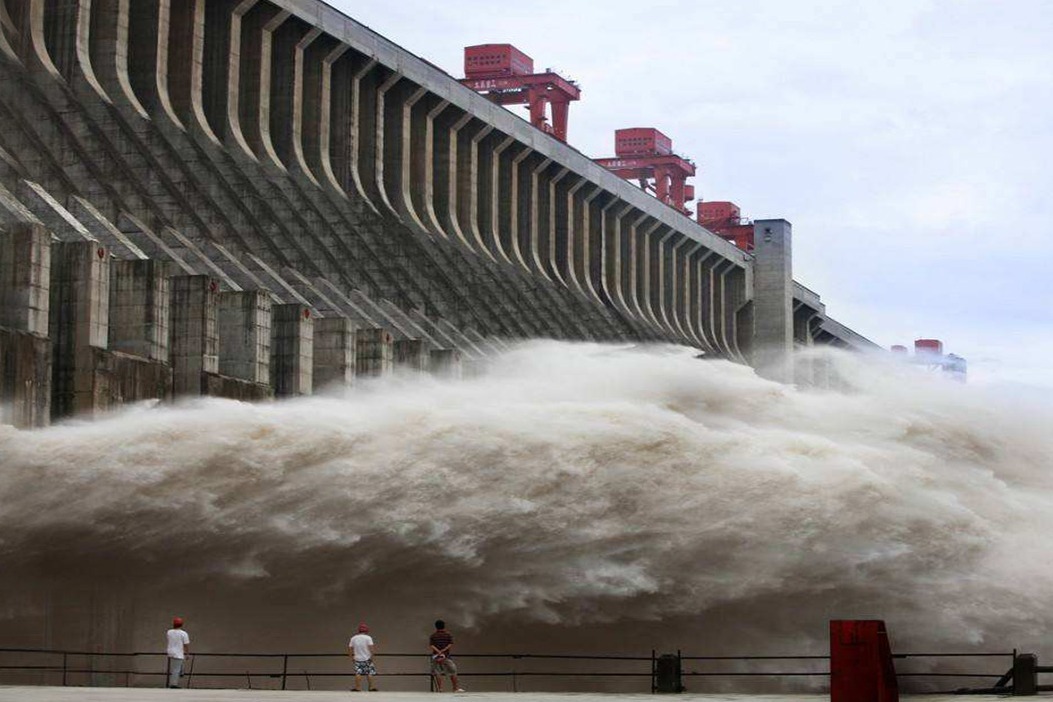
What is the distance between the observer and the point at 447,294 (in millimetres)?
61000

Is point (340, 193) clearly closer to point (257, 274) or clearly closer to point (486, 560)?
point (257, 274)

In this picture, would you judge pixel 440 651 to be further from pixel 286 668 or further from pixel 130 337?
pixel 130 337

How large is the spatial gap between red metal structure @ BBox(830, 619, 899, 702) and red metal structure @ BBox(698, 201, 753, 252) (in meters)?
99.9

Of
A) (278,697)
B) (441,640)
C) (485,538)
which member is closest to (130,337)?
(485,538)

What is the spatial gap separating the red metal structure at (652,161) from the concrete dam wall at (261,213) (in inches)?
1525

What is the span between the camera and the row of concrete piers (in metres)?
34.9

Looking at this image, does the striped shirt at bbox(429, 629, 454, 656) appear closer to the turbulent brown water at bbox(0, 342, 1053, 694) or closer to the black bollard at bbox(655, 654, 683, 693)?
the turbulent brown water at bbox(0, 342, 1053, 694)

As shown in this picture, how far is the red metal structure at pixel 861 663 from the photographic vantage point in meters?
28.0

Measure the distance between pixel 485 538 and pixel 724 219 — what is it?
94.1 meters

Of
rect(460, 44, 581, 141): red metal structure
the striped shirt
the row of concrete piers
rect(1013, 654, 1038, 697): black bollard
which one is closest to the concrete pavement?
rect(1013, 654, 1038, 697): black bollard

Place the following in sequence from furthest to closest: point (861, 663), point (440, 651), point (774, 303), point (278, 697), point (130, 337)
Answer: point (774, 303) < point (130, 337) < point (440, 651) < point (278, 697) < point (861, 663)

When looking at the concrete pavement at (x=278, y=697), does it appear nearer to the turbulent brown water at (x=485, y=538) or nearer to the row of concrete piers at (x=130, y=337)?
the turbulent brown water at (x=485, y=538)

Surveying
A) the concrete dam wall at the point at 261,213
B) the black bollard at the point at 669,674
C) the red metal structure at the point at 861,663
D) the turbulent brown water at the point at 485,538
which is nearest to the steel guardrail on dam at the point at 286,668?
the turbulent brown water at the point at 485,538

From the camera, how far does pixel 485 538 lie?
36.5 m
